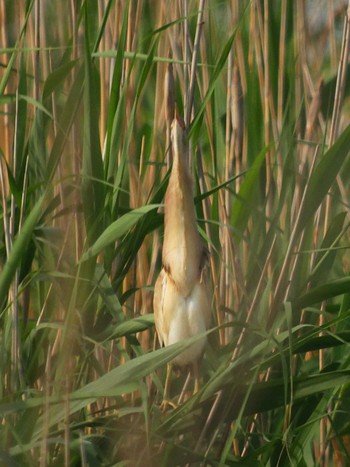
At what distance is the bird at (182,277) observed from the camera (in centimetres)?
126

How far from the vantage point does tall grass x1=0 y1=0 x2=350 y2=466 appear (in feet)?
3.98

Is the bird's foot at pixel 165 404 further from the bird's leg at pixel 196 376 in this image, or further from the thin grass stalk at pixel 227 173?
the thin grass stalk at pixel 227 173

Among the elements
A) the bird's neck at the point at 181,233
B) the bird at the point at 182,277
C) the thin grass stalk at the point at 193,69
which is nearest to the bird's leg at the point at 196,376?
the bird at the point at 182,277

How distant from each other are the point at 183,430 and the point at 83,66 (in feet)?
1.55

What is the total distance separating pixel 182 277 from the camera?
1290mm

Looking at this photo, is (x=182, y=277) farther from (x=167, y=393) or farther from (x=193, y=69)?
(x=193, y=69)

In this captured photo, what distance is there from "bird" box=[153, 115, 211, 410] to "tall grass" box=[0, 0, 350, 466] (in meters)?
0.04

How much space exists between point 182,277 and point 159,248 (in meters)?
0.27

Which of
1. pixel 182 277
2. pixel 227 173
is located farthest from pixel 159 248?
pixel 182 277

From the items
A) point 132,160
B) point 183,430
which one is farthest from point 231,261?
point 183,430

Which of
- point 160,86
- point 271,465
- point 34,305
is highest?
point 160,86

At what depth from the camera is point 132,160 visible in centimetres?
149

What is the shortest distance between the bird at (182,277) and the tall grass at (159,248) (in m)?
0.04

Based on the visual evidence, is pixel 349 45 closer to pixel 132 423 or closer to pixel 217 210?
pixel 217 210
